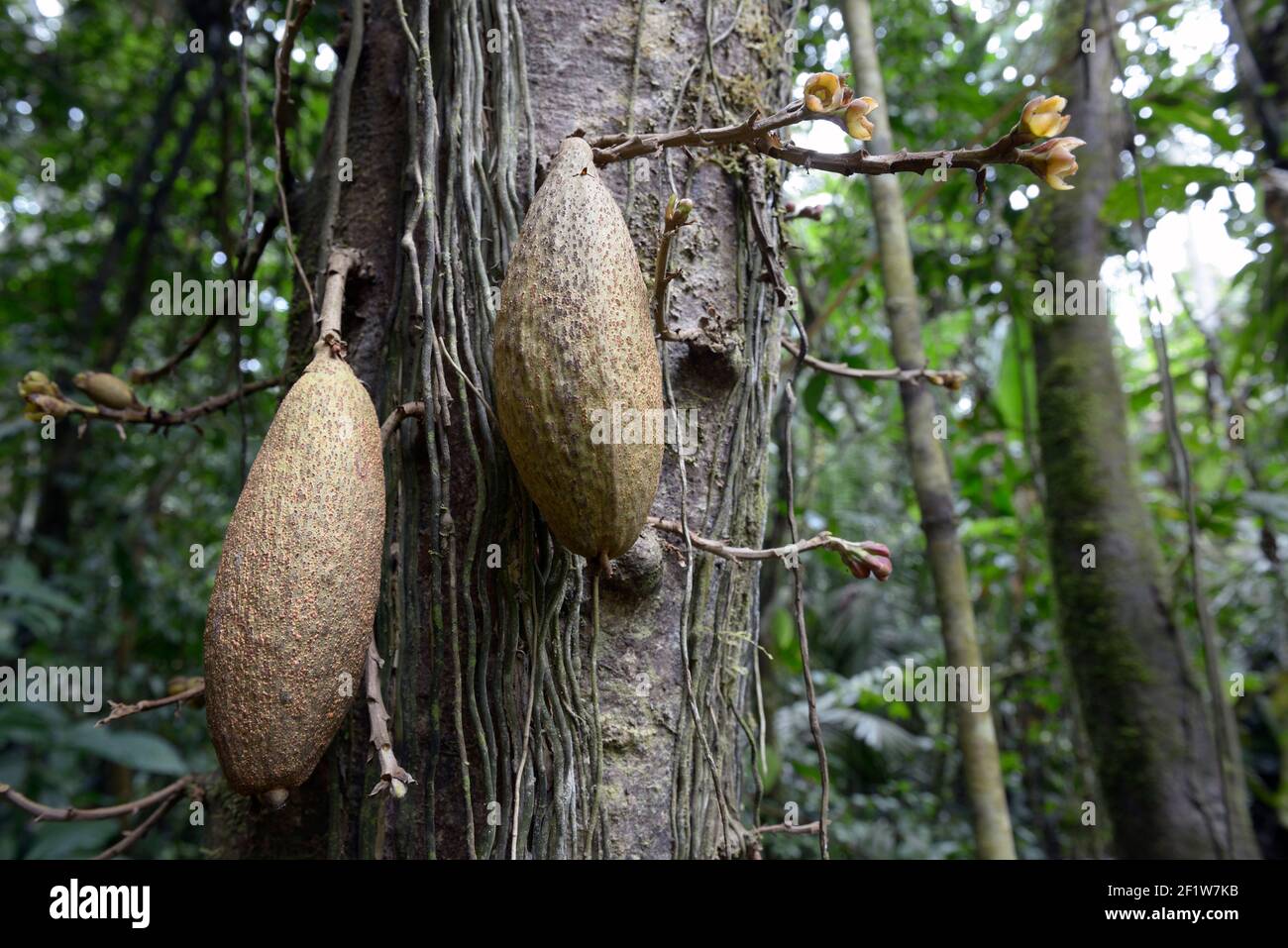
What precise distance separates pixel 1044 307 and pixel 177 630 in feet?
10.2

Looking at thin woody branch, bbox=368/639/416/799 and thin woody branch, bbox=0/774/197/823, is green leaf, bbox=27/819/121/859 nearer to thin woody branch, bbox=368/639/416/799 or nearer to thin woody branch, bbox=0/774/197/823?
thin woody branch, bbox=0/774/197/823

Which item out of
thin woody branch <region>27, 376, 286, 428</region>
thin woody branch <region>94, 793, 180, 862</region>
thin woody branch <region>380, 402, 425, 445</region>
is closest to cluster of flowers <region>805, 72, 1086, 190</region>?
thin woody branch <region>380, 402, 425, 445</region>

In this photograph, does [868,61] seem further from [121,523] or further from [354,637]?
[121,523]

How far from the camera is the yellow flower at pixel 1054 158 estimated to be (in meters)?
0.61

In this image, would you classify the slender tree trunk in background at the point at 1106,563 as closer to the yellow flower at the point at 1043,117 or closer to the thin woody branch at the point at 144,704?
the yellow flower at the point at 1043,117

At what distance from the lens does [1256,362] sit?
7.74ft

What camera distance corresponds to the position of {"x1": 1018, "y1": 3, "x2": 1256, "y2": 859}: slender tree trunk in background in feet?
6.02

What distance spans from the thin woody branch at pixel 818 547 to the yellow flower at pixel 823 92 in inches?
13.5

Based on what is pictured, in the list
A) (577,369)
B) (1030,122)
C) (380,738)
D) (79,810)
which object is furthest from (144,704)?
(1030,122)

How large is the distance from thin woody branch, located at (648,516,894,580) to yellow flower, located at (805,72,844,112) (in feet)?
1.13

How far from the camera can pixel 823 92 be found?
0.63 m

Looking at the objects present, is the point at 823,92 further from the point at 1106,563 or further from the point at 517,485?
the point at 1106,563
